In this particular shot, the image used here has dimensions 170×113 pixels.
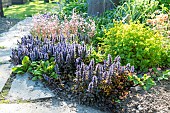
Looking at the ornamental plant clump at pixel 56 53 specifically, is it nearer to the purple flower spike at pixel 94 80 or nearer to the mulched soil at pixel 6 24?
the purple flower spike at pixel 94 80

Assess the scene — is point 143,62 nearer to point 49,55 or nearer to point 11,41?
point 49,55

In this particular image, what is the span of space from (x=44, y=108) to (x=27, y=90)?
400mm

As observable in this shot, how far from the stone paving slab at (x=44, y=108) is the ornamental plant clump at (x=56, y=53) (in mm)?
480

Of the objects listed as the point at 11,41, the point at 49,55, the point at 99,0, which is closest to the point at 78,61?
the point at 49,55

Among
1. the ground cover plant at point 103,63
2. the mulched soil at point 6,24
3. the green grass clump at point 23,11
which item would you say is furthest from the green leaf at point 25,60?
the green grass clump at point 23,11

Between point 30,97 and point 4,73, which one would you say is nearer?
point 30,97

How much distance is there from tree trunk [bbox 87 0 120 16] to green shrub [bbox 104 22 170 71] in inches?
104

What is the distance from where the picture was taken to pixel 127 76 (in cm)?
264

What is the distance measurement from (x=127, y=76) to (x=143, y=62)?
647mm

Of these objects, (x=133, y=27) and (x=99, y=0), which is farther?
(x=99, y=0)

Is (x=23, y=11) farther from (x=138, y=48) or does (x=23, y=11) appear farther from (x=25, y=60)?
(x=138, y=48)

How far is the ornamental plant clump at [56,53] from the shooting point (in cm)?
300

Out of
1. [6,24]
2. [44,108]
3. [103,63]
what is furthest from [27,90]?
[6,24]

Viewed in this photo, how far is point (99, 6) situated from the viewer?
19.4ft
